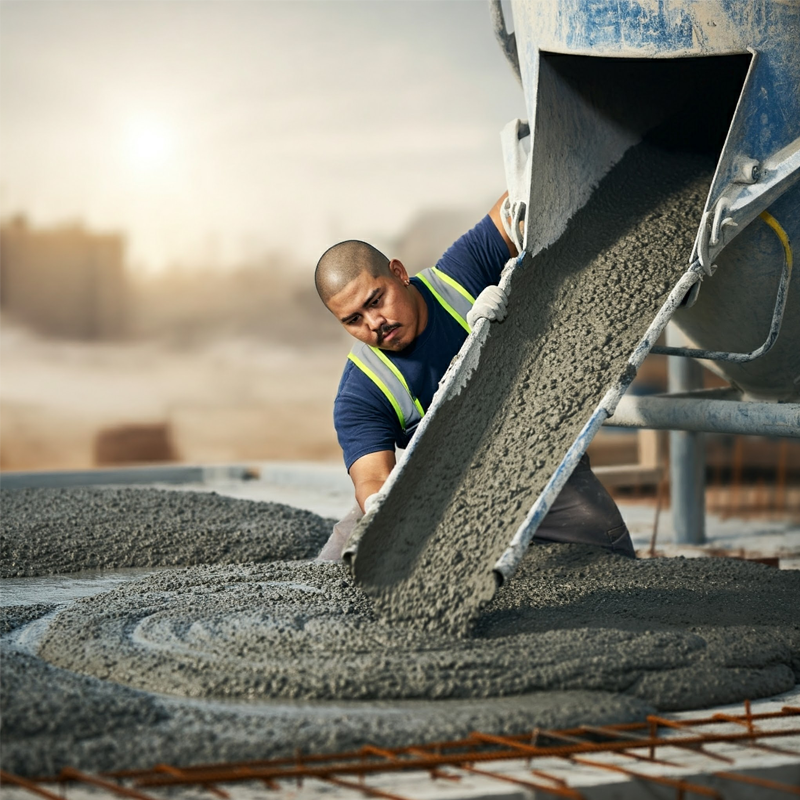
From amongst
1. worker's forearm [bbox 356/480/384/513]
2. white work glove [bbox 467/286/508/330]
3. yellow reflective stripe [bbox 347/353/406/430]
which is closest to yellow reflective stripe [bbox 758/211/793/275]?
white work glove [bbox 467/286/508/330]

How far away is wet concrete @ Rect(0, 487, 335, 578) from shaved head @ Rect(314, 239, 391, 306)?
1255 millimetres

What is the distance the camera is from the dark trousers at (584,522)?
3.40 metres

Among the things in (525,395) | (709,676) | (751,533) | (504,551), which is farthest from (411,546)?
(751,533)

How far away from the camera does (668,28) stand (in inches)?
111

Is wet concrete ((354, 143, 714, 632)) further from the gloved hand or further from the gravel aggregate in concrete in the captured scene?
the gloved hand

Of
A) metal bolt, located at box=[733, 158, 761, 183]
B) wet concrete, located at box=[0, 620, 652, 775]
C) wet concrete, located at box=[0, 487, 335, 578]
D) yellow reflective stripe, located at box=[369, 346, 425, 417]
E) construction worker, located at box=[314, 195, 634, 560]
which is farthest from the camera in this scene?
wet concrete, located at box=[0, 487, 335, 578]

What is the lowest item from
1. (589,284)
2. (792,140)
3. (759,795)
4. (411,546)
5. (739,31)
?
(759,795)

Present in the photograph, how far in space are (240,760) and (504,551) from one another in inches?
31.4

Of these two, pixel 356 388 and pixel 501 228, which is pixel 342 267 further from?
pixel 501 228

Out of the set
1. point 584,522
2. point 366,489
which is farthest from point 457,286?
point 584,522

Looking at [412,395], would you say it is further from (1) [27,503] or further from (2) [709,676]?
(1) [27,503]

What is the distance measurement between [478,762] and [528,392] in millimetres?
1201

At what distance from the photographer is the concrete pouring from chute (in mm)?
2533

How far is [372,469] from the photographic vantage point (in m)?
3.06
